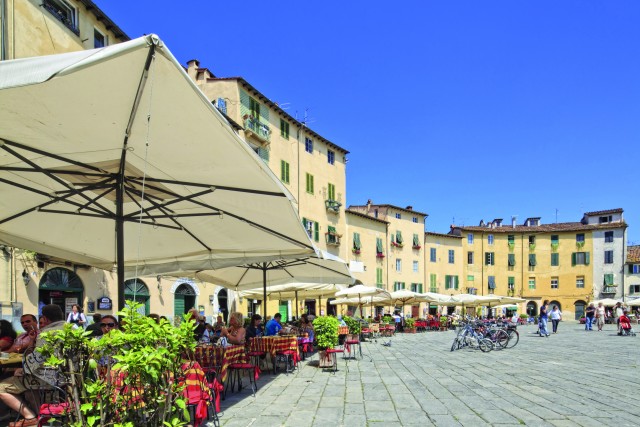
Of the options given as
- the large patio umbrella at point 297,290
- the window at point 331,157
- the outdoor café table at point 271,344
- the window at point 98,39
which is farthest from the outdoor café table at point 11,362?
the window at point 331,157

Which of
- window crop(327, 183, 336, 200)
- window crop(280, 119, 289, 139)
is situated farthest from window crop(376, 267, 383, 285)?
window crop(280, 119, 289, 139)

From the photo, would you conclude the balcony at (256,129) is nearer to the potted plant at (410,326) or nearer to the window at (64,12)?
the window at (64,12)

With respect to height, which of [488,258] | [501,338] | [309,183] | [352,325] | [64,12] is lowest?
[501,338]

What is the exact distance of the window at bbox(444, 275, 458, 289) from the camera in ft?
189

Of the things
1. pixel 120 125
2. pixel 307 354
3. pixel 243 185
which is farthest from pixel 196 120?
pixel 307 354

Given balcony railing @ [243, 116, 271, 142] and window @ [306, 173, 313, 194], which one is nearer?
balcony railing @ [243, 116, 271, 142]

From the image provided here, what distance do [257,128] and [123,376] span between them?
27.2 m

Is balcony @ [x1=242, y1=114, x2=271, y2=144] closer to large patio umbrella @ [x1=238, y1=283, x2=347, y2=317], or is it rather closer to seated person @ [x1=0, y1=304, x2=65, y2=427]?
large patio umbrella @ [x1=238, y1=283, x2=347, y2=317]

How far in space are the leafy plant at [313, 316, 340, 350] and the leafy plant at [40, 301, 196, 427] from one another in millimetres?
7236

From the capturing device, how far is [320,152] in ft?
125

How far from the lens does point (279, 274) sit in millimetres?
12875

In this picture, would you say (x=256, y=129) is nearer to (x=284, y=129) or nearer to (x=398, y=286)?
(x=284, y=129)

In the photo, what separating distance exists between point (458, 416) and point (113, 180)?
4722 mm

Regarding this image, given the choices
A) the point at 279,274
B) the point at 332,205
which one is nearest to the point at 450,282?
the point at 332,205
